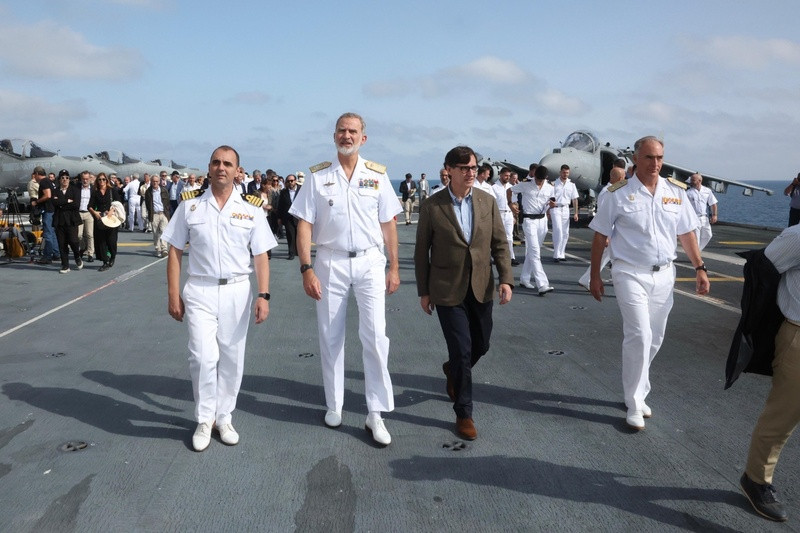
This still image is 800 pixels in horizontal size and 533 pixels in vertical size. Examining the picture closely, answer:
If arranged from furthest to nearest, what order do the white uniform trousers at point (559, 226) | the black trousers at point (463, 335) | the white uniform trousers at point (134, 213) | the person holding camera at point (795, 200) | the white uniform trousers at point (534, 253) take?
the white uniform trousers at point (134, 213) → the person holding camera at point (795, 200) → the white uniform trousers at point (559, 226) → the white uniform trousers at point (534, 253) → the black trousers at point (463, 335)

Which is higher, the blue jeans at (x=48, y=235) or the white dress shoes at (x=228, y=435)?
the blue jeans at (x=48, y=235)

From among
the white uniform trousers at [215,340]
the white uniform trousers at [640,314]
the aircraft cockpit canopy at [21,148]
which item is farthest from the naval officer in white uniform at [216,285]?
the aircraft cockpit canopy at [21,148]

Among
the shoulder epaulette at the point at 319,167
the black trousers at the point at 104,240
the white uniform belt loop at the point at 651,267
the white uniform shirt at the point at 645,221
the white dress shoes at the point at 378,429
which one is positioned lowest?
the white dress shoes at the point at 378,429

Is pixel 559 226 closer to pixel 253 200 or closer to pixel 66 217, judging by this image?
pixel 253 200

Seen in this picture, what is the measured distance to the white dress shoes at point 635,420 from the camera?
13.8 feet

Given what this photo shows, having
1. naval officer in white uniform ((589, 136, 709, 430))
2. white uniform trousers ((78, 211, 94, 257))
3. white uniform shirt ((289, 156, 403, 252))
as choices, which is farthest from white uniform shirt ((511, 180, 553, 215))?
white uniform trousers ((78, 211, 94, 257))

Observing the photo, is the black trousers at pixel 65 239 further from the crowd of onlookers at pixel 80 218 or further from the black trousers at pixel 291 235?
the black trousers at pixel 291 235

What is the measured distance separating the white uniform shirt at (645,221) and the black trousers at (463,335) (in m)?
1.09

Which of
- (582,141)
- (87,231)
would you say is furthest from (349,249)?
(582,141)

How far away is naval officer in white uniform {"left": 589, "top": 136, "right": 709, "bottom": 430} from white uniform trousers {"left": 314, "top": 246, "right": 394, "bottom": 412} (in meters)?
1.71

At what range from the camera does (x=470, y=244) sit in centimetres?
427

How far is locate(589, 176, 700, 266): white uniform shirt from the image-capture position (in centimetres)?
438

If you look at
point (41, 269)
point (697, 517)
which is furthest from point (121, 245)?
point (697, 517)

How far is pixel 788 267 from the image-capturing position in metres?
3.08
